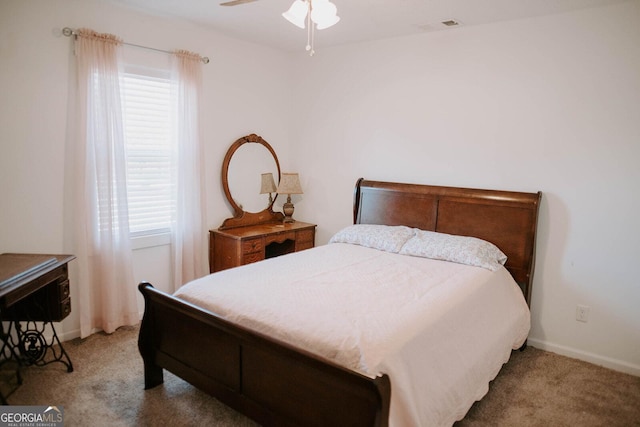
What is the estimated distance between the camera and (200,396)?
2.41 metres

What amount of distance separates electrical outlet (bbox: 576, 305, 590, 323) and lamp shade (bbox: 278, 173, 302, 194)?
8.46 ft

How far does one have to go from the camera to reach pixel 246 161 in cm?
409

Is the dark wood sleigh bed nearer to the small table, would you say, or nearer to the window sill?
the small table

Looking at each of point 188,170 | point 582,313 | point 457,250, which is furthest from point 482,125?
point 188,170

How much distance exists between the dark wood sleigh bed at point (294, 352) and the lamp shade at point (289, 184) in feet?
3.86

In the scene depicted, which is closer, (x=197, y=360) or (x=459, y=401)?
(x=459, y=401)

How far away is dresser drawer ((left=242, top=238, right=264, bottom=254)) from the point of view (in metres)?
3.61

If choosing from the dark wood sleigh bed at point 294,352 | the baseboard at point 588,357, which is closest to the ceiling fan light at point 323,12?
the dark wood sleigh bed at point 294,352

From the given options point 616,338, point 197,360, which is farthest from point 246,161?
point 616,338

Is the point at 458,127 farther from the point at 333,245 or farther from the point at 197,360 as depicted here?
the point at 197,360

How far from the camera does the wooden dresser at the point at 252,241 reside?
3.62m

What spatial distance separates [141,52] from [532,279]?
11.5 ft

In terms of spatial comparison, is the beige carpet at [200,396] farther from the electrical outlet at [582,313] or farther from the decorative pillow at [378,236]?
the decorative pillow at [378,236]

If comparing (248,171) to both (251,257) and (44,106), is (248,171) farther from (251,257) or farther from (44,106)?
(44,106)
